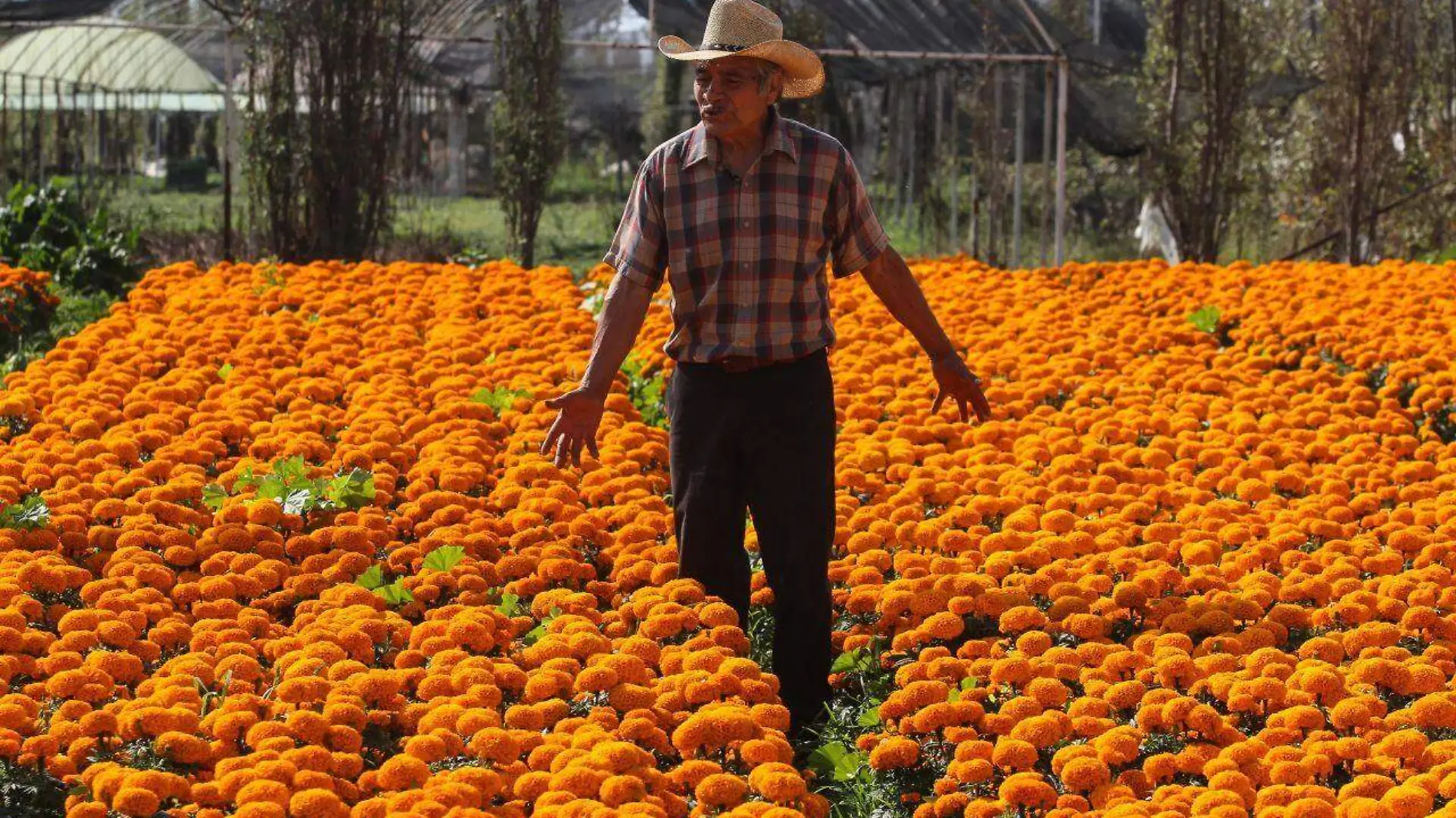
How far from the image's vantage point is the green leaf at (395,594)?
4789mm

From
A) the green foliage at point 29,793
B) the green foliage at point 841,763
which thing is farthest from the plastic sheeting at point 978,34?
the green foliage at point 29,793

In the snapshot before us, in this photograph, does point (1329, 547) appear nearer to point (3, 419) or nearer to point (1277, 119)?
point (3, 419)

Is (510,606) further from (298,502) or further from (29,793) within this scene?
(29,793)

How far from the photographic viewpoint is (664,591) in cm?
481

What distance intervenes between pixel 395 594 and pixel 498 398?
90.0 inches

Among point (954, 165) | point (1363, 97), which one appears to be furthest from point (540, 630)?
point (954, 165)

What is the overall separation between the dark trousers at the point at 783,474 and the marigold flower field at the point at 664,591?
6.4 inches

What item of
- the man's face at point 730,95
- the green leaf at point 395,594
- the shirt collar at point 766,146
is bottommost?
the green leaf at point 395,594

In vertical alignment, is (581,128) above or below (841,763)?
above

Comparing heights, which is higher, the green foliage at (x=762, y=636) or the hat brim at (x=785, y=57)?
the hat brim at (x=785, y=57)

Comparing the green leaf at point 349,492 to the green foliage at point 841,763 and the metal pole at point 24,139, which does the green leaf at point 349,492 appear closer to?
the green foliage at point 841,763

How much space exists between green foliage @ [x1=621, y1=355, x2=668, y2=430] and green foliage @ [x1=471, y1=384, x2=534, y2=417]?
0.48m

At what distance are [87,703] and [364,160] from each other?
8.31 m

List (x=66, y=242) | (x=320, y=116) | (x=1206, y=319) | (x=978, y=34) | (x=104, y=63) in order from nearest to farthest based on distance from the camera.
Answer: (x=1206, y=319) < (x=66, y=242) < (x=320, y=116) < (x=978, y=34) < (x=104, y=63)
